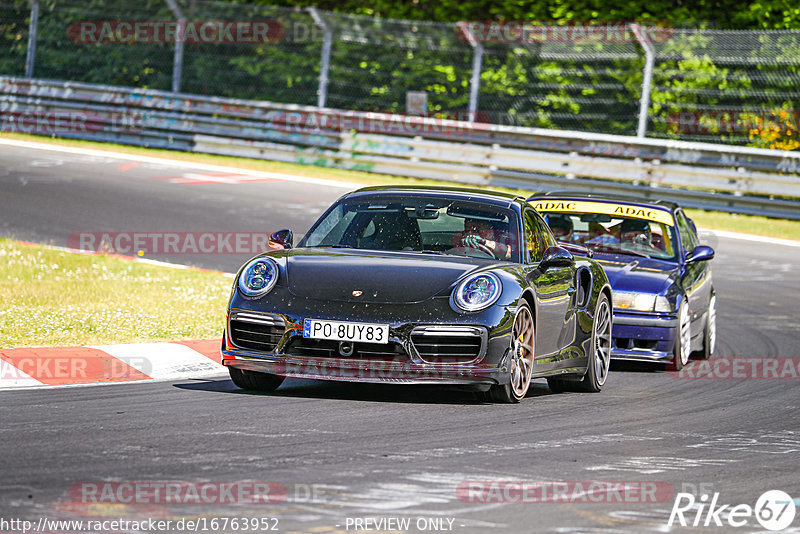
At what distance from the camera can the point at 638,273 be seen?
36.0 ft

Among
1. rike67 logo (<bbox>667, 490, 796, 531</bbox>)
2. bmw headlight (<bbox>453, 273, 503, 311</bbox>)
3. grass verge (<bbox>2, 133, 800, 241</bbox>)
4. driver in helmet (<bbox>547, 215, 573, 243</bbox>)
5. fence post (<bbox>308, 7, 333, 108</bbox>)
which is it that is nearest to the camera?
rike67 logo (<bbox>667, 490, 796, 531</bbox>)

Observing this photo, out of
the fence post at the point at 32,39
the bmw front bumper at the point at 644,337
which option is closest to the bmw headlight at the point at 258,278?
the bmw front bumper at the point at 644,337

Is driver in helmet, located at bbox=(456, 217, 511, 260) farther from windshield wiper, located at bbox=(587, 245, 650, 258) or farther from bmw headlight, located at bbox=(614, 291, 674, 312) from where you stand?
windshield wiper, located at bbox=(587, 245, 650, 258)

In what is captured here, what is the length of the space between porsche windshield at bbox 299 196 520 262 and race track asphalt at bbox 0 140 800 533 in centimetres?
90

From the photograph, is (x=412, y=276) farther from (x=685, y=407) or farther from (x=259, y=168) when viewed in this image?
(x=259, y=168)

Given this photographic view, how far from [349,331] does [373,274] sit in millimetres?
473

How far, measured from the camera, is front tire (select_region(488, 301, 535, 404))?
7.84m

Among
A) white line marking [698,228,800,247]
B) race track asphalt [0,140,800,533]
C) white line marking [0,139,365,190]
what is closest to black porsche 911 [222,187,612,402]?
race track asphalt [0,140,800,533]

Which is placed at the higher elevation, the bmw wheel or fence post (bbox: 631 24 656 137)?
fence post (bbox: 631 24 656 137)

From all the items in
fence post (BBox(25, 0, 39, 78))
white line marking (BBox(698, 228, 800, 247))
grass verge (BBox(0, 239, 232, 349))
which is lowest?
grass verge (BBox(0, 239, 232, 349))

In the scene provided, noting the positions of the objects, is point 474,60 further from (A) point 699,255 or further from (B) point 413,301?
(B) point 413,301

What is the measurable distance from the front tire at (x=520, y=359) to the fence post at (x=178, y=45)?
18.2 m

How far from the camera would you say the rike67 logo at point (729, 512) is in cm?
528

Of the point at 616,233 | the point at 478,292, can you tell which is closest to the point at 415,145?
the point at 616,233
